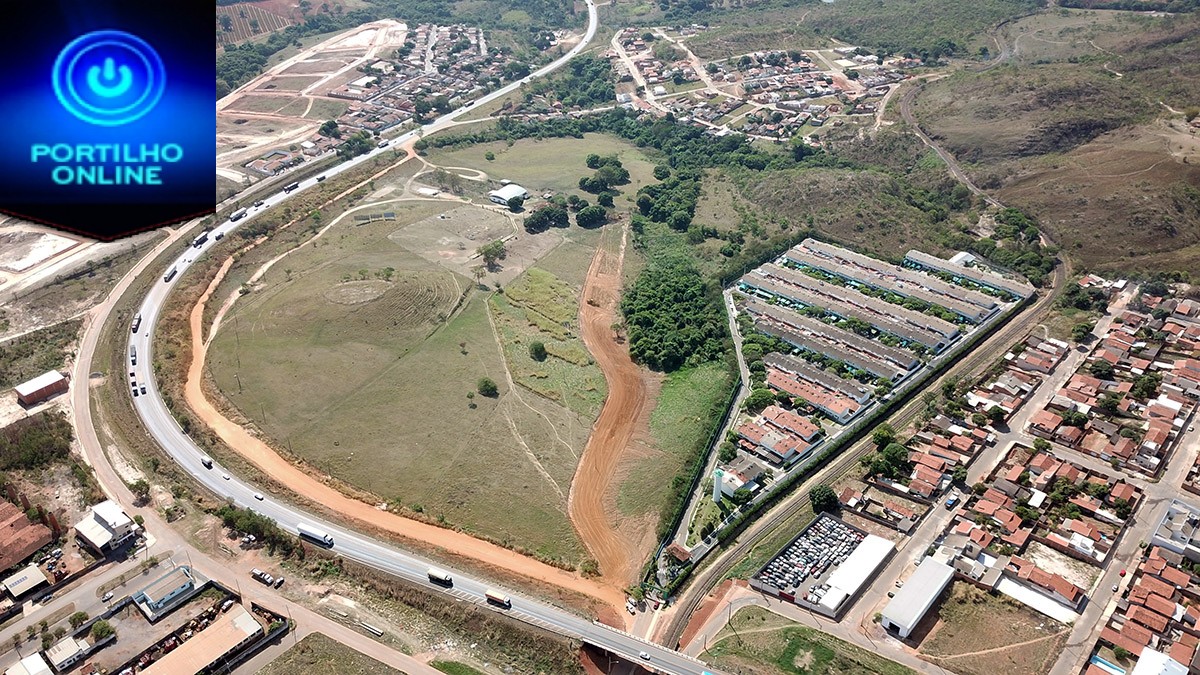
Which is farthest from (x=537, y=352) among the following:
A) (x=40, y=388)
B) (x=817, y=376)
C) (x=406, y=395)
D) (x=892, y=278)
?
(x=40, y=388)

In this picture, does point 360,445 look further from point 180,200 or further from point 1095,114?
point 1095,114

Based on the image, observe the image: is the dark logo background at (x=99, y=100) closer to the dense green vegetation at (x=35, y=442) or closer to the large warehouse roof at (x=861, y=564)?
the large warehouse roof at (x=861, y=564)

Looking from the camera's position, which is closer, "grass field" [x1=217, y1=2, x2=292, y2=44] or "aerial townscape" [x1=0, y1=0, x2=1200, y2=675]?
"aerial townscape" [x1=0, y1=0, x2=1200, y2=675]

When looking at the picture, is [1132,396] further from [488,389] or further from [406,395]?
[406,395]

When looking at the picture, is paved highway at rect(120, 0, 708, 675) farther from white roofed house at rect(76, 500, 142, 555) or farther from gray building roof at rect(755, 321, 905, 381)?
gray building roof at rect(755, 321, 905, 381)

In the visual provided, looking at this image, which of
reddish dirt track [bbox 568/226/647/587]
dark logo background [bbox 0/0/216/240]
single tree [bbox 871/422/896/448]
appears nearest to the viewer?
dark logo background [bbox 0/0/216/240]

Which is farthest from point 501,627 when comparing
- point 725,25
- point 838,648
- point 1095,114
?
point 725,25

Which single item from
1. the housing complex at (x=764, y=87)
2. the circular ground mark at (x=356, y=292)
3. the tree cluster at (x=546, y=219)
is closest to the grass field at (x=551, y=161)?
the tree cluster at (x=546, y=219)

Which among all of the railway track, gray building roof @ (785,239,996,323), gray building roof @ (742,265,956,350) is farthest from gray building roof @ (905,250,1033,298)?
gray building roof @ (742,265,956,350)
